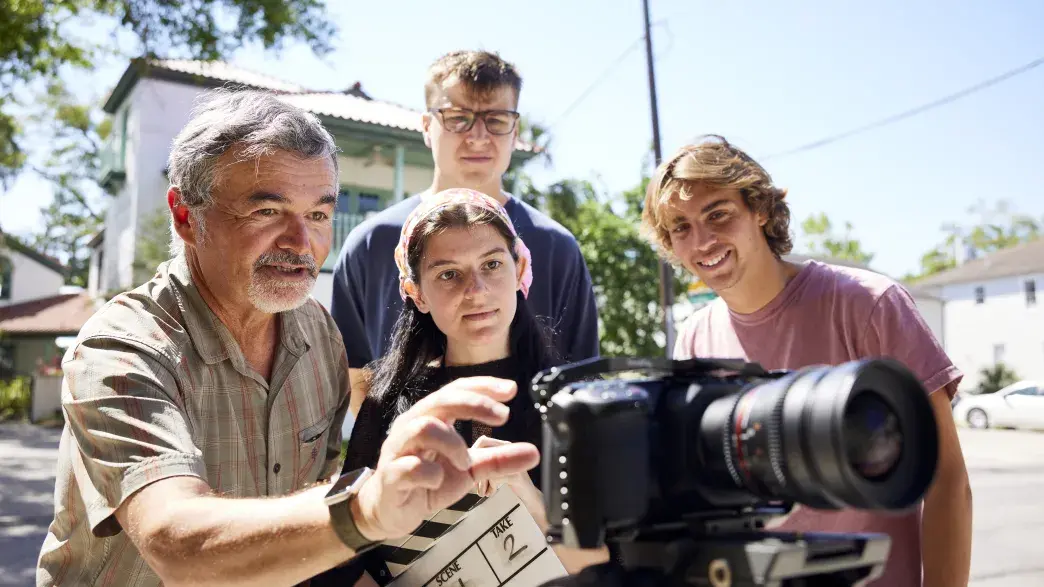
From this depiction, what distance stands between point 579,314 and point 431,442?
166 cm

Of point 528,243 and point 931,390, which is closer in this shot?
point 931,390

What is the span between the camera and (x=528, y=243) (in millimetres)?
2998

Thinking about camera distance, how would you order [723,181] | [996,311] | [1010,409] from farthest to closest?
[996,311] → [1010,409] → [723,181]

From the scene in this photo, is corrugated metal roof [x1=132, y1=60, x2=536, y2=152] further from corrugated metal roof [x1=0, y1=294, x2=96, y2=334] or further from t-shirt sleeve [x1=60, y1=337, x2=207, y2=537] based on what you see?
t-shirt sleeve [x1=60, y1=337, x2=207, y2=537]

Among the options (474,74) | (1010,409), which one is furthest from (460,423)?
(1010,409)

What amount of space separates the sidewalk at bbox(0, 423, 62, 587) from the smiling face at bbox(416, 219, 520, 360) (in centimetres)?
600

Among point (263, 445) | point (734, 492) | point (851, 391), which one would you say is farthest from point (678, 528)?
point (263, 445)

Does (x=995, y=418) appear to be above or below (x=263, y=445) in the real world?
below

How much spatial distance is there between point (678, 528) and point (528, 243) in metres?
1.82

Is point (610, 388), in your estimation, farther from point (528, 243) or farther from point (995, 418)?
point (995, 418)

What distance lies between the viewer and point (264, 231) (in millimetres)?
2088

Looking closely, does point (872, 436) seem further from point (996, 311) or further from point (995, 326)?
point (996, 311)

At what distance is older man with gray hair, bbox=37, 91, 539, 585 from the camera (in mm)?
1435

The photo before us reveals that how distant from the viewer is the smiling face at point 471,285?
224 centimetres
